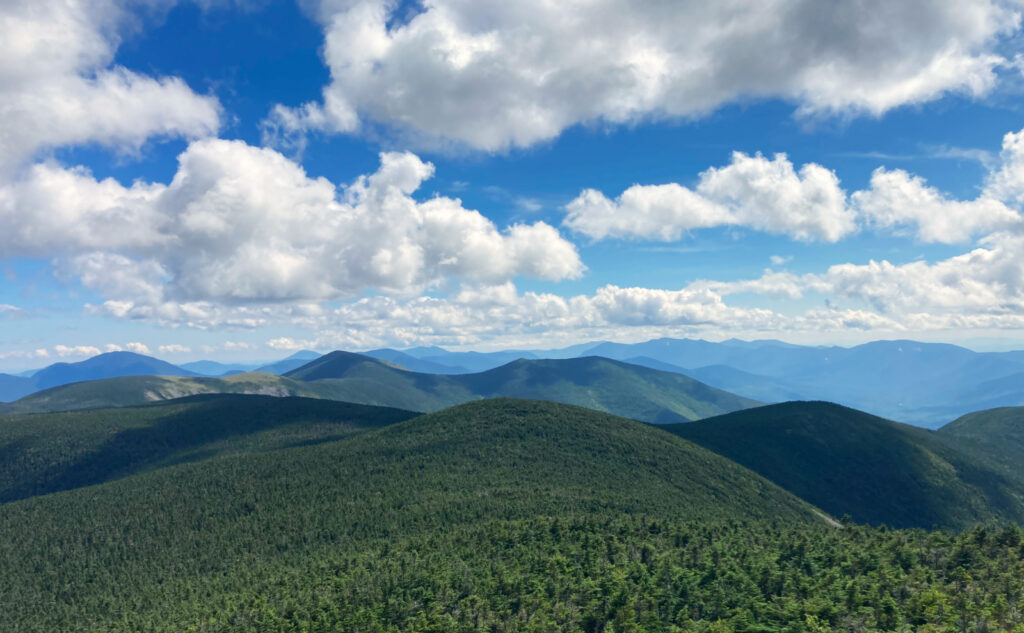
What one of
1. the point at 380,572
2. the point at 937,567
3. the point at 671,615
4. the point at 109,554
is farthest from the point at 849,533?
the point at 109,554

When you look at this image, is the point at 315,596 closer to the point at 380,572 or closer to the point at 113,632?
the point at 380,572

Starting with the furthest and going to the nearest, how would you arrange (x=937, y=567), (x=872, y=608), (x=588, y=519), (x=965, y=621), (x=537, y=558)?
(x=588, y=519) < (x=537, y=558) < (x=937, y=567) < (x=872, y=608) < (x=965, y=621)

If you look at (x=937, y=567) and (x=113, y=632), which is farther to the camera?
(x=113, y=632)

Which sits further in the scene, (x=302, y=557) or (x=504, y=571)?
(x=302, y=557)

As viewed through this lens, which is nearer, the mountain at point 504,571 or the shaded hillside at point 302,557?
the mountain at point 504,571

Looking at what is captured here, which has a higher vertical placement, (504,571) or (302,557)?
(504,571)

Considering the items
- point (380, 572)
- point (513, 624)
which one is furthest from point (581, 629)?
point (380, 572)

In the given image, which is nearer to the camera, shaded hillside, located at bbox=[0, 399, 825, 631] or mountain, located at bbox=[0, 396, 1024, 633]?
mountain, located at bbox=[0, 396, 1024, 633]

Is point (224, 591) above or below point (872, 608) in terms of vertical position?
below

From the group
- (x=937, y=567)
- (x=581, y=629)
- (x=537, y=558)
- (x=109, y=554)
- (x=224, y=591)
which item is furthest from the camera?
(x=109, y=554)
